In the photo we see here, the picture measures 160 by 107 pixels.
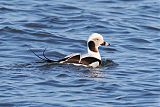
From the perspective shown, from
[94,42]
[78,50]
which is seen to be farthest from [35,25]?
[94,42]

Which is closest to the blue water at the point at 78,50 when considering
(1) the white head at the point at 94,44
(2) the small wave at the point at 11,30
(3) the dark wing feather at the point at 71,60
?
(2) the small wave at the point at 11,30

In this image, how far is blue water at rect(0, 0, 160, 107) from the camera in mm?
13110

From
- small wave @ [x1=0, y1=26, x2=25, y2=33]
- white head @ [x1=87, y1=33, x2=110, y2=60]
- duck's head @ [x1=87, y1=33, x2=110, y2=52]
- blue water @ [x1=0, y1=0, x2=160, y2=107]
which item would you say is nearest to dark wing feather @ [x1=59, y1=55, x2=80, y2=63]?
blue water @ [x1=0, y1=0, x2=160, y2=107]

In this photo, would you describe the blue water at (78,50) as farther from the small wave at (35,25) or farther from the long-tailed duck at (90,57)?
the long-tailed duck at (90,57)

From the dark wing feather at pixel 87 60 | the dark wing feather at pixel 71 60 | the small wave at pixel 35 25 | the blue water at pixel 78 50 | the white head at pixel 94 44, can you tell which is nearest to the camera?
the blue water at pixel 78 50

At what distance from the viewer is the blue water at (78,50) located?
43.0 feet

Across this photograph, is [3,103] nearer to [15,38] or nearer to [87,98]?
[87,98]

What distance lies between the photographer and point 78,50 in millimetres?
17828

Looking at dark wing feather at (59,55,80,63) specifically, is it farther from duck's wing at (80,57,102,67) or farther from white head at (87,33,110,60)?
white head at (87,33,110,60)

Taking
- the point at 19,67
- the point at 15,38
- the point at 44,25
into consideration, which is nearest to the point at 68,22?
the point at 44,25

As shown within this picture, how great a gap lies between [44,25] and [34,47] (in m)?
2.70

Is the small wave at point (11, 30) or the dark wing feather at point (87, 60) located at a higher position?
the small wave at point (11, 30)

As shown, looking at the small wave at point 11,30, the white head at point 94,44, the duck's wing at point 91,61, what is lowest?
the duck's wing at point 91,61

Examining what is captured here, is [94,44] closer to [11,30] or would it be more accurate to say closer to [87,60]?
[87,60]
